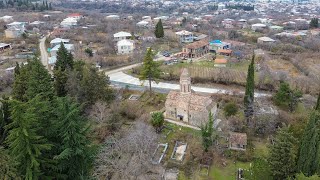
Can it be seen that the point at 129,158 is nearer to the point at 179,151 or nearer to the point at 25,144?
the point at 179,151

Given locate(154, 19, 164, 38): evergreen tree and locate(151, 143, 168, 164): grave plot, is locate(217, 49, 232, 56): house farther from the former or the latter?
locate(151, 143, 168, 164): grave plot

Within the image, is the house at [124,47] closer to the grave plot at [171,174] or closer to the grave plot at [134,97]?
the grave plot at [134,97]

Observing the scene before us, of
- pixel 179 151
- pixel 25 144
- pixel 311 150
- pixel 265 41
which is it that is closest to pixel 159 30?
pixel 265 41

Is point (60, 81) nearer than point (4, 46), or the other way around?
point (60, 81)

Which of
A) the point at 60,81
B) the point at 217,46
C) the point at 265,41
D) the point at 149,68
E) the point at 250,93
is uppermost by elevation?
the point at 265,41

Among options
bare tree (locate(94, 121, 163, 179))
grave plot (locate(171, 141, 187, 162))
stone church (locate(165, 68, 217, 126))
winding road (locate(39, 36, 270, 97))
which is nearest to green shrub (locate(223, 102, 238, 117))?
stone church (locate(165, 68, 217, 126))

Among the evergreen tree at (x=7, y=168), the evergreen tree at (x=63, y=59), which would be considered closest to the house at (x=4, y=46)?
the evergreen tree at (x=63, y=59)
